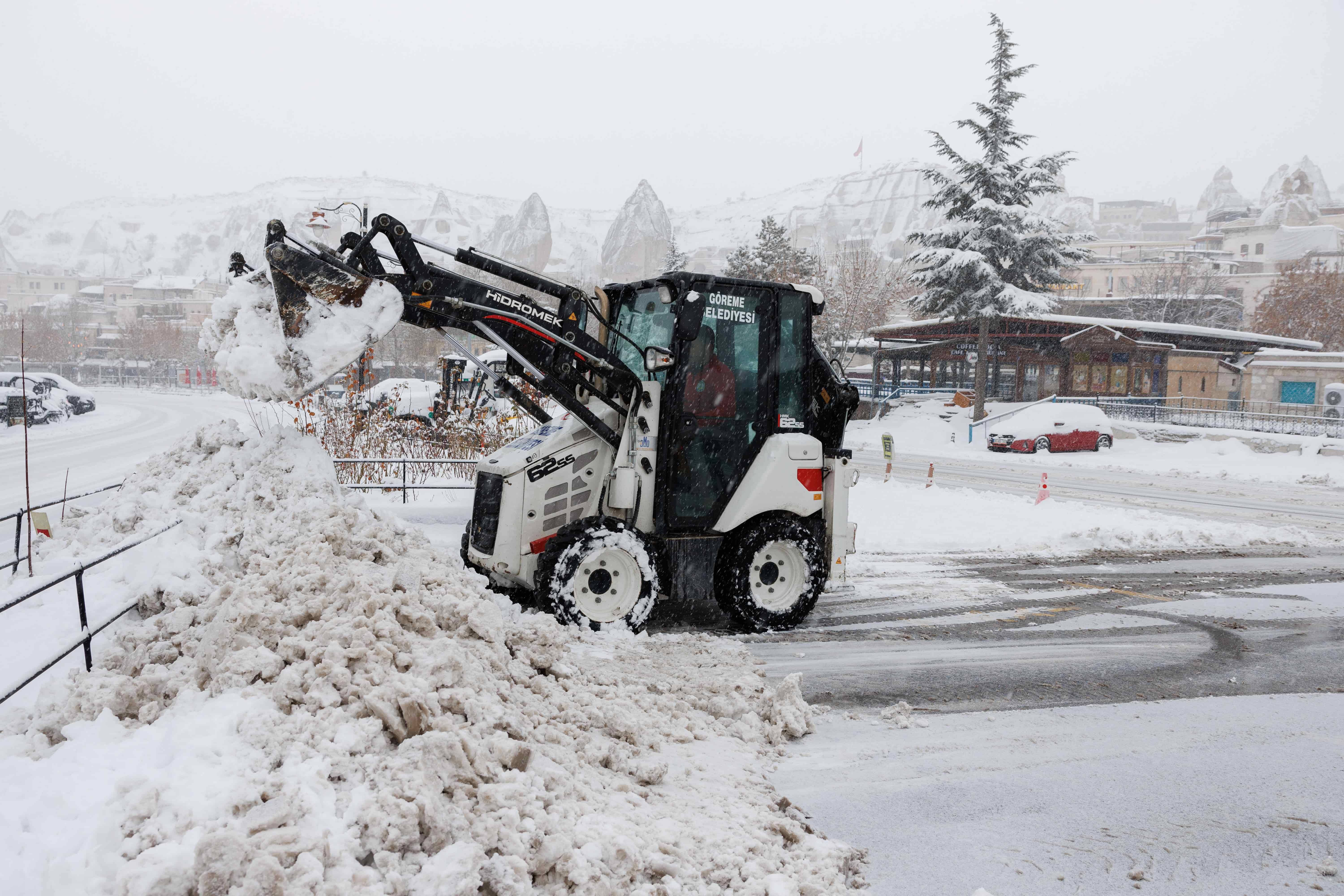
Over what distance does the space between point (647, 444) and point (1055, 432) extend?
76.9 ft

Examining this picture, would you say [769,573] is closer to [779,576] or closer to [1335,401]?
[779,576]

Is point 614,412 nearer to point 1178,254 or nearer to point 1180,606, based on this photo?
point 1180,606

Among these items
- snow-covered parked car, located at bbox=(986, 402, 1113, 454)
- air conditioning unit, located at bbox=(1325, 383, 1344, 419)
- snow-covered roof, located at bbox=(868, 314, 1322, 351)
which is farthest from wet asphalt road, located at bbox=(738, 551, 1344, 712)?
air conditioning unit, located at bbox=(1325, 383, 1344, 419)

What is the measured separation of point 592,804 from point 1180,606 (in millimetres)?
7309

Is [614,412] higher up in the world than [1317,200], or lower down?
lower down

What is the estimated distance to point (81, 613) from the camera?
14.4 ft

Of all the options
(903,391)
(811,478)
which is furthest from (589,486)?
(903,391)

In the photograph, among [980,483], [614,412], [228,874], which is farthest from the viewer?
[980,483]

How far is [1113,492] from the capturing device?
58.6 feet

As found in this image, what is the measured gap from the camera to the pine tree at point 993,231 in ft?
104

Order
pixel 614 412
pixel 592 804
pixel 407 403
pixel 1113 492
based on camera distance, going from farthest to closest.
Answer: pixel 407 403 → pixel 1113 492 → pixel 614 412 → pixel 592 804

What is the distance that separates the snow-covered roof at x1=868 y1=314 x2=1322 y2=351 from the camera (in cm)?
3541

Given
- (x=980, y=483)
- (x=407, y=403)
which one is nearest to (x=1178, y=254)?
(x=980, y=483)

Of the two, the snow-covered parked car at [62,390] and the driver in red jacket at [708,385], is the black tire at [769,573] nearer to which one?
the driver in red jacket at [708,385]
